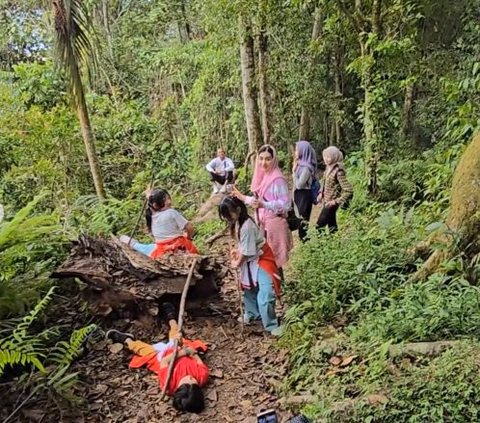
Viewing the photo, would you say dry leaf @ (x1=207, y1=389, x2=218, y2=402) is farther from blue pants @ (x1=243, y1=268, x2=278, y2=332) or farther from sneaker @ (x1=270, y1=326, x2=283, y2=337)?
blue pants @ (x1=243, y1=268, x2=278, y2=332)

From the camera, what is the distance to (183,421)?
369 centimetres

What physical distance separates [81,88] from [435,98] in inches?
291

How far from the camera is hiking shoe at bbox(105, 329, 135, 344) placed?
4.65 m

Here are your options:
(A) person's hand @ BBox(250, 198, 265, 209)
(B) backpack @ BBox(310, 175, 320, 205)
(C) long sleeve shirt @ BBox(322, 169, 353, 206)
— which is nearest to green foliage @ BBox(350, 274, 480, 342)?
(A) person's hand @ BBox(250, 198, 265, 209)

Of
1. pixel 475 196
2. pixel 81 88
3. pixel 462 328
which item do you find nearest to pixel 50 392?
pixel 462 328

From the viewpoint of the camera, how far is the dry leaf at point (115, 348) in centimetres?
453

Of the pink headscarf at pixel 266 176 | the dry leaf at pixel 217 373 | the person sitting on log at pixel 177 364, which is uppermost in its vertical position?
the pink headscarf at pixel 266 176

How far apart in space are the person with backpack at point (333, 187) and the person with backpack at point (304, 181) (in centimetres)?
21

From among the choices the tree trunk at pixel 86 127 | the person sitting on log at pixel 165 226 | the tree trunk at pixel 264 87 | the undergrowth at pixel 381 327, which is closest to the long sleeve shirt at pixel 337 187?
the undergrowth at pixel 381 327

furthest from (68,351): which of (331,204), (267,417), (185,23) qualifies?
(185,23)

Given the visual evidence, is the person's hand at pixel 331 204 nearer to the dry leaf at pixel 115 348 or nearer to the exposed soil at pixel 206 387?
the exposed soil at pixel 206 387

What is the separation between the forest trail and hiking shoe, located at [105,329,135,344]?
63 mm

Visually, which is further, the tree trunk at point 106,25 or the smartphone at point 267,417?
the tree trunk at point 106,25

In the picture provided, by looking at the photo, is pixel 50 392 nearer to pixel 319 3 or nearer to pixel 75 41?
pixel 75 41
